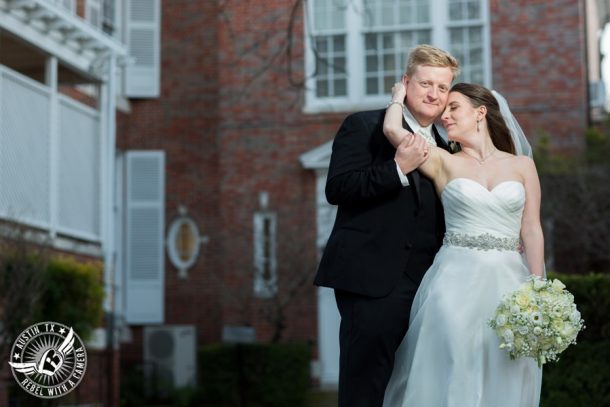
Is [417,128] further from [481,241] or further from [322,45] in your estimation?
[322,45]

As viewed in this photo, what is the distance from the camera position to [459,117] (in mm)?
5387

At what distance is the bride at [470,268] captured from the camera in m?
5.04

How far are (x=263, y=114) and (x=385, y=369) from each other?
1443cm

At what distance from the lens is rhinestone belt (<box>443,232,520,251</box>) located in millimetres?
5230

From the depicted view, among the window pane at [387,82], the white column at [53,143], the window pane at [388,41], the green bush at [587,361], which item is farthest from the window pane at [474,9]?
the green bush at [587,361]

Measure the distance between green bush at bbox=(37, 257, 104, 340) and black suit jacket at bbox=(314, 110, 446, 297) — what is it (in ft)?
27.5

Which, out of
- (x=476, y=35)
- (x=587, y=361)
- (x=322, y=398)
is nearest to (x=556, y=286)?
(x=587, y=361)

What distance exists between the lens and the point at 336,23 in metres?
18.9

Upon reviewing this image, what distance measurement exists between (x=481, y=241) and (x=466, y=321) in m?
0.39

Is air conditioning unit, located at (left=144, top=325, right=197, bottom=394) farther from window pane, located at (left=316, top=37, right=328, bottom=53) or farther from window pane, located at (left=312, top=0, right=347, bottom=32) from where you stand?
window pane, located at (left=312, top=0, right=347, bottom=32)

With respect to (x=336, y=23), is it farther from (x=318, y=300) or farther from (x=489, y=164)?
(x=489, y=164)

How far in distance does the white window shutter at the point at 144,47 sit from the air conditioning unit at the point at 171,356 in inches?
176

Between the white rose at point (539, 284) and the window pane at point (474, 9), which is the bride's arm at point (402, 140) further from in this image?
the window pane at point (474, 9)

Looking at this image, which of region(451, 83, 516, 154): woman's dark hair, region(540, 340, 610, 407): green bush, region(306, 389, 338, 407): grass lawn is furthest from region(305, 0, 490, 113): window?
region(451, 83, 516, 154): woman's dark hair
